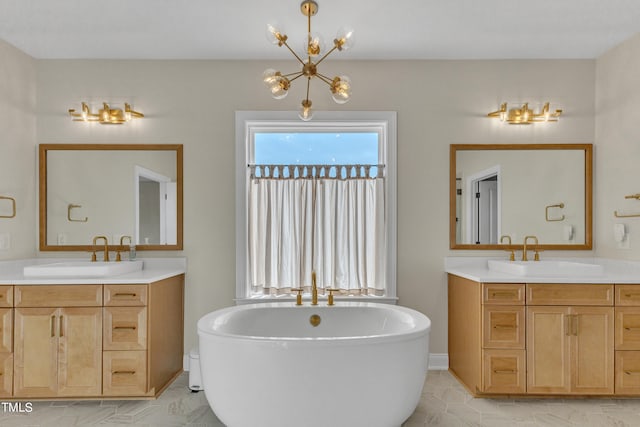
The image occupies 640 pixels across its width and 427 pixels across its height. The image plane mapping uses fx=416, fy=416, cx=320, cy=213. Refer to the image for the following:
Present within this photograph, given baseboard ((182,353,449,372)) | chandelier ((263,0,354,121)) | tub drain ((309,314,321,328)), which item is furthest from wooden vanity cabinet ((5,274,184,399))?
baseboard ((182,353,449,372))

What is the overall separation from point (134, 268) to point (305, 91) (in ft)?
6.22

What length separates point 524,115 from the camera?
326 cm

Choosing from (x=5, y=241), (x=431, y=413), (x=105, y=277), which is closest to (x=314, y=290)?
(x=431, y=413)

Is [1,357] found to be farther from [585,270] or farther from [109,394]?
[585,270]

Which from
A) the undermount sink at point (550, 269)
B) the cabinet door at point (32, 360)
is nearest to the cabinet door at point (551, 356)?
the undermount sink at point (550, 269)

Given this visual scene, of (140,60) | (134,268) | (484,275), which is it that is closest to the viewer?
(484,275)

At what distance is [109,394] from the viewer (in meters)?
2.64

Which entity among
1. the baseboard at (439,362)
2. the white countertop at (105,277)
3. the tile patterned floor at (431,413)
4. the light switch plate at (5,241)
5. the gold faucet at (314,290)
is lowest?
the tile patterned floor at (431,413)

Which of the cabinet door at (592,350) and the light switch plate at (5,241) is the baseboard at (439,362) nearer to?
the cabinet door at (592,350)

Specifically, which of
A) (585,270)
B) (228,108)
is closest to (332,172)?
(228,108)

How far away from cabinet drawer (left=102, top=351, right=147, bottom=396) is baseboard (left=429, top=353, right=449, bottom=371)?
6.91ft

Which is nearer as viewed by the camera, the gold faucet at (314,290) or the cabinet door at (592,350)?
the cabinet door at (592,350)

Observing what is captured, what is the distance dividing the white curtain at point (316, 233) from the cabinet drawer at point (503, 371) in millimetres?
956

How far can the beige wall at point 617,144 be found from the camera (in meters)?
2.94
